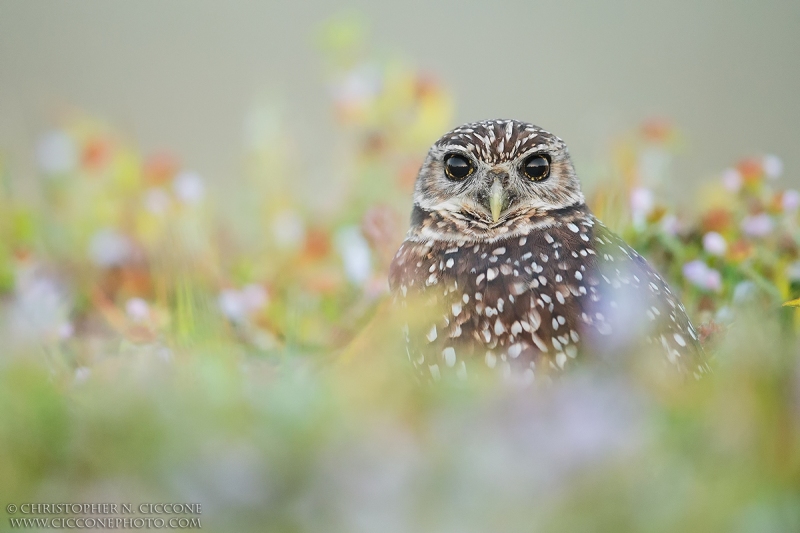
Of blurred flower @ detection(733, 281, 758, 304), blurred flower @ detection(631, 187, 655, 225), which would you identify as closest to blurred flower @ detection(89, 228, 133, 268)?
blurred flower @ detection(631, 187, 655, 225)

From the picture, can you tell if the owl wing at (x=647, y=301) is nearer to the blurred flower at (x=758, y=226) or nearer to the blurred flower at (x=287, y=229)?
the blurred flower at (x=758, y=226)

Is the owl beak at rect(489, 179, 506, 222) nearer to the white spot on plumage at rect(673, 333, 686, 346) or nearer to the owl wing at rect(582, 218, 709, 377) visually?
the owl wing at rect(582, 218, 709, 377)

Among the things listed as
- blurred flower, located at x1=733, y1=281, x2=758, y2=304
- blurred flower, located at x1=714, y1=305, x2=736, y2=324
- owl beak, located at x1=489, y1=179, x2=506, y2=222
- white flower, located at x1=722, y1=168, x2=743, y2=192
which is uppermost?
owl beak, located at x1=489, y1=179, x2=506, y2=222

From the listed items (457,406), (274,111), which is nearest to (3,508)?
(457,406)

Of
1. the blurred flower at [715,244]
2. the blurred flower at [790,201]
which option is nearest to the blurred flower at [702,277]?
the blurred flower at [715,244]

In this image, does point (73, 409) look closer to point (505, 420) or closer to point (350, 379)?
point (350, 379)

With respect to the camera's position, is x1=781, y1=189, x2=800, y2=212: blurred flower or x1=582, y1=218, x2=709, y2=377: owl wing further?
x1=781, y1=189, x2=800, y2=212: blurred flower
